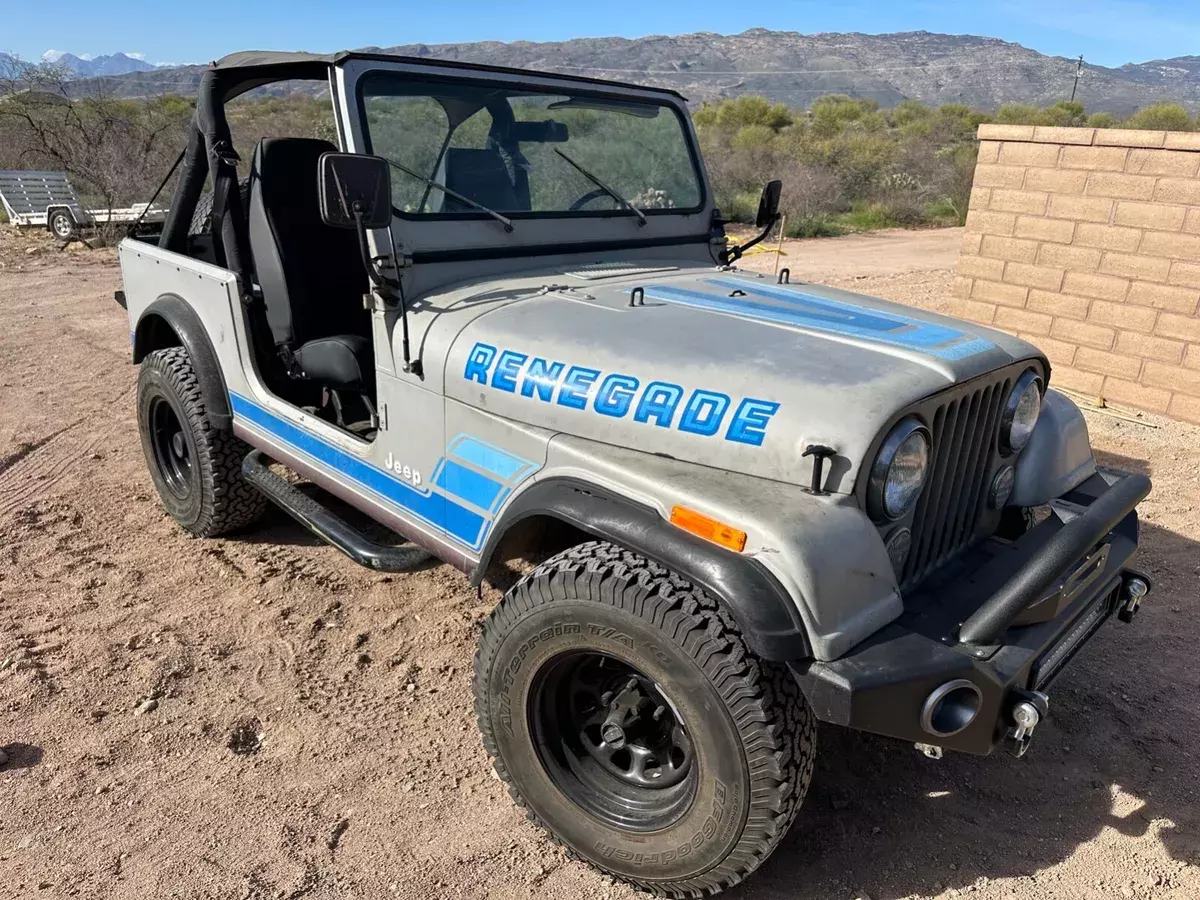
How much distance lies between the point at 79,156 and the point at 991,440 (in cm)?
1752

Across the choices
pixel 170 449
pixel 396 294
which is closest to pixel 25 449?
pixel 170 449

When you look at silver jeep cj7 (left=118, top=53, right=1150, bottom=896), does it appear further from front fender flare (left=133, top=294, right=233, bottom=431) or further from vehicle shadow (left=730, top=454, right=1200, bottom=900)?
vehicle shadow (left=730, top=454, right=1200, bottom=900)

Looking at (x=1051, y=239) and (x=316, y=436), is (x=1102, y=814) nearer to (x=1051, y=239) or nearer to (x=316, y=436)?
(x=316, y=436)

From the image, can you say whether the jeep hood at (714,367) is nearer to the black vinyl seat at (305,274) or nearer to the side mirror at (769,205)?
the black vinyl seat at (305,274)

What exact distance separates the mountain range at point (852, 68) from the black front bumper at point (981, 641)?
77.5 meters

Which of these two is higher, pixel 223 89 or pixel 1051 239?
pixel 223 89

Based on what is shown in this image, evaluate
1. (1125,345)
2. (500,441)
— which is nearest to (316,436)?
(500,441)

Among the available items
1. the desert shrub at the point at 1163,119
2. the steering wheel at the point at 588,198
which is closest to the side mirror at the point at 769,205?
the steering wheel at the point at 588,198

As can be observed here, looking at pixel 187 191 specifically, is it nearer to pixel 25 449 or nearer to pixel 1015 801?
pixel 25 449

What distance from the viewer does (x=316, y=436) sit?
329 cm

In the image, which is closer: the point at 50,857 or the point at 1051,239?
the point at 50,857

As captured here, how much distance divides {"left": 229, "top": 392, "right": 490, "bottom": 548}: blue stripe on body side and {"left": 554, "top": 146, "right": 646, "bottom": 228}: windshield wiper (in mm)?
1431

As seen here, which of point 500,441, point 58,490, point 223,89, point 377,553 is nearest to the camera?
point 500,441

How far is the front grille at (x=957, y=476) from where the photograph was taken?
2297 mm
